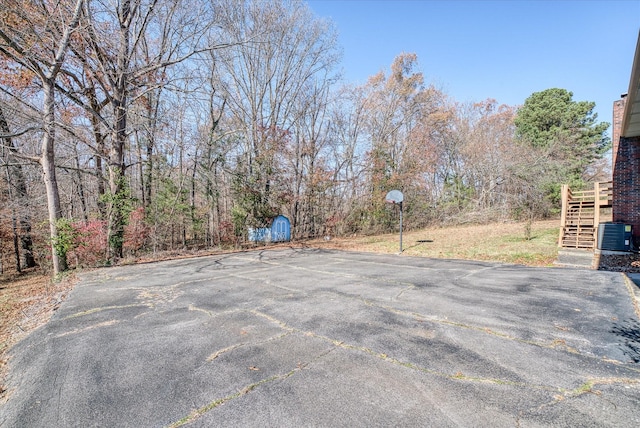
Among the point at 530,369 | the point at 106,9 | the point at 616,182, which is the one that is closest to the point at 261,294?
the point at 530,369

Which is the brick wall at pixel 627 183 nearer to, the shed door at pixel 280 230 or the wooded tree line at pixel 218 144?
the wooded tree line at pixel 218 144

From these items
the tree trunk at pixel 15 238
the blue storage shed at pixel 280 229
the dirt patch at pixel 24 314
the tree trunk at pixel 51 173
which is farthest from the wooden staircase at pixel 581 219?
the tree trunk at pixel 15 238

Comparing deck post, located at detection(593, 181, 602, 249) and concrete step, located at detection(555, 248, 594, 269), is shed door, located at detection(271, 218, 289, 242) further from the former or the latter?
deck post, located at detection(593, 181, 602, 249)

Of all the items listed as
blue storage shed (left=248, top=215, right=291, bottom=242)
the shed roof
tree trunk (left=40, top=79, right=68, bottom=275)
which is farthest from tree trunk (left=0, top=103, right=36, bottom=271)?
the shed roof

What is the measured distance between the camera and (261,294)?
4.41 meters

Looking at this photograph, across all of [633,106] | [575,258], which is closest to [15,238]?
[575,258]

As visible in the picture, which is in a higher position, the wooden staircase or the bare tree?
the bare tree

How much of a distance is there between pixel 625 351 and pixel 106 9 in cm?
1193

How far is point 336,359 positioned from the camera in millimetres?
2334

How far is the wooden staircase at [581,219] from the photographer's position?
862 centimetres

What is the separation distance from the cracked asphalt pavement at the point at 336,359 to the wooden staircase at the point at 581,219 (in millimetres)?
5432

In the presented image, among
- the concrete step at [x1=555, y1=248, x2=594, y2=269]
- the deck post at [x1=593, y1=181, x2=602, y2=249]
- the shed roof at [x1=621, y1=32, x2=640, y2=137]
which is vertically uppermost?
the shed roof at [x1=621, y1=32, x2=640, y2=137]

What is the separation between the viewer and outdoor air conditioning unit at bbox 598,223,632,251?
7.95 metres

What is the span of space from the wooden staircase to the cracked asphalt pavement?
543cm
